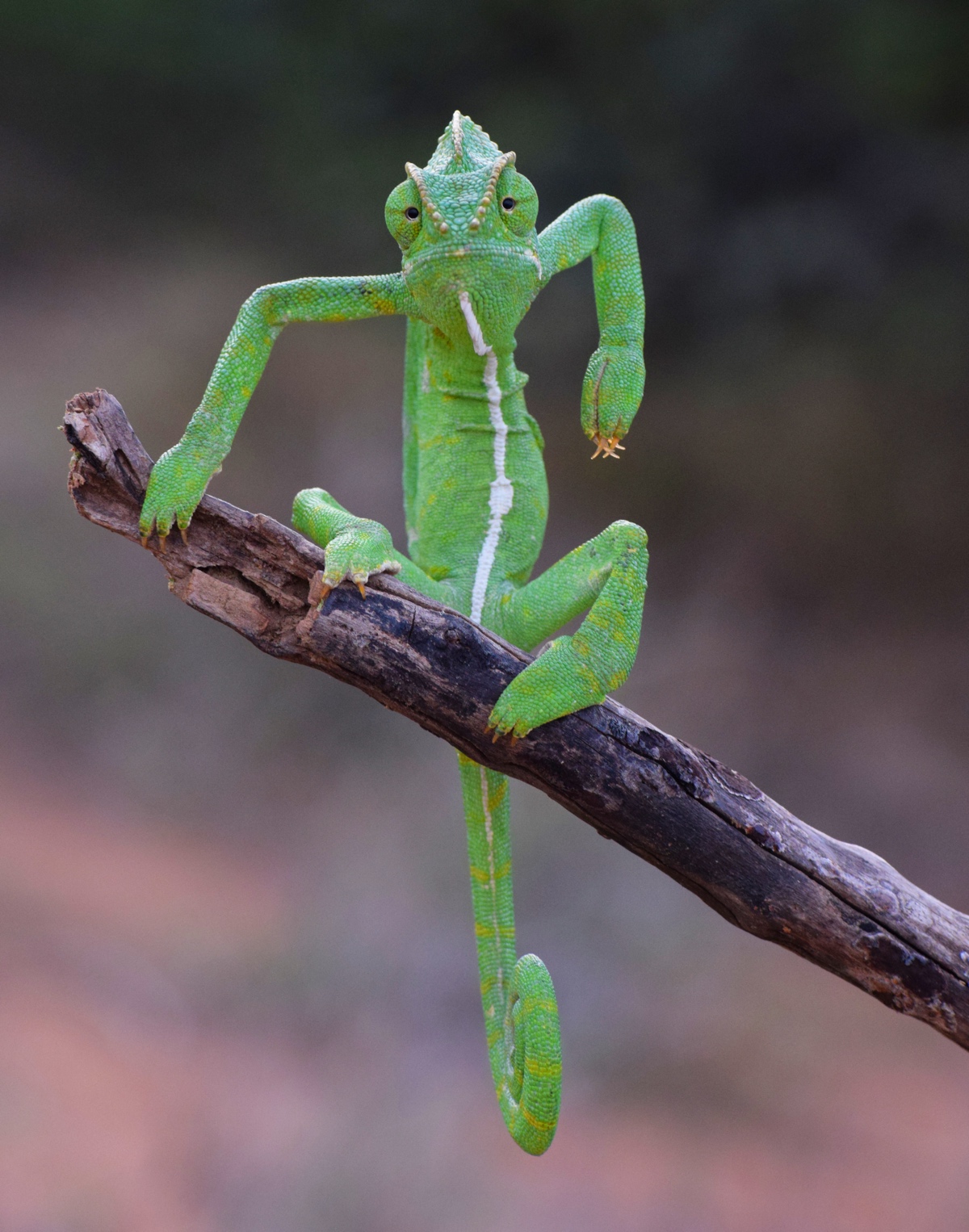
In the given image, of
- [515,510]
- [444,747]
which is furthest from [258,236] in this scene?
[515,510]

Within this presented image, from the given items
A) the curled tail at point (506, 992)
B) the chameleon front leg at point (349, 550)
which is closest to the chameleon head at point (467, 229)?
the chameleon front leg at point (349, 550)

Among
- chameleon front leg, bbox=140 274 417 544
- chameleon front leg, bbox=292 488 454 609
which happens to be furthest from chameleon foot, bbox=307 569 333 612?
chameleon front leg, bbox=140 274 417 544

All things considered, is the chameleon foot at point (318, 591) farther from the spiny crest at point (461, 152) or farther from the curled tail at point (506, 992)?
the spiny crest at point (461, 152)

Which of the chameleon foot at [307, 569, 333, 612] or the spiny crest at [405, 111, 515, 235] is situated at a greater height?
the spiny crest at [405, 111, 515, 235]

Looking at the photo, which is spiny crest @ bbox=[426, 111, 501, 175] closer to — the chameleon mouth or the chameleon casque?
the chameleon casque

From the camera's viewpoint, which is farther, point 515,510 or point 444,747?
point 444,747

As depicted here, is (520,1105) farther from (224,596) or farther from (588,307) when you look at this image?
(588,307)

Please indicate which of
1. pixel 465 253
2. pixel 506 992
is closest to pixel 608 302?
pixel 465 253

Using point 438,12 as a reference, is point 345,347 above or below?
below
